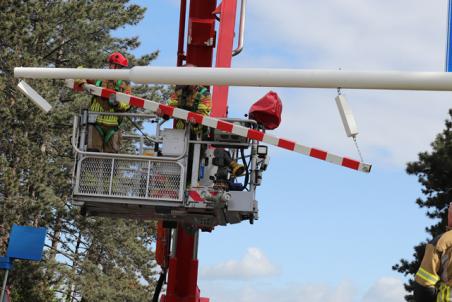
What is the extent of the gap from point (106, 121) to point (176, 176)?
3.60ft

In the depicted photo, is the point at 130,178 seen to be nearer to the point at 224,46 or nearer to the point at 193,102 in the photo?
the point at 193,102

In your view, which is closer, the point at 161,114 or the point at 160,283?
the point at 161,114

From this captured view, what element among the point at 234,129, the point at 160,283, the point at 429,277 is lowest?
the point at 160,283

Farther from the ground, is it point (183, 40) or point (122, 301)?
point (183, 40)

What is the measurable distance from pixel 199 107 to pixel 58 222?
21936mm

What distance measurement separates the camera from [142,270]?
3381 centimetres

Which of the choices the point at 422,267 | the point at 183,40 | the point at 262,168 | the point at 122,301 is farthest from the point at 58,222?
the point at 422,267

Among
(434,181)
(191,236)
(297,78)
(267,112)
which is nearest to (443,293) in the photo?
(297,78)

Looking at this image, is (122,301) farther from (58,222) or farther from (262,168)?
(262,168)

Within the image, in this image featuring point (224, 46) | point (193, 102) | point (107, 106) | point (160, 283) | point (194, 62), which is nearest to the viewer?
point (193, 102)

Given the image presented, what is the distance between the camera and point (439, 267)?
7.86 meters

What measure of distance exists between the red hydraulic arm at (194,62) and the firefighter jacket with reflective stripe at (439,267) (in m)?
4.22

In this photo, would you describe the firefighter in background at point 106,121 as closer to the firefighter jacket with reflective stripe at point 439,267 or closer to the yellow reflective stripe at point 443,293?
the firefighter jacket with reflective stripe at point 439,267

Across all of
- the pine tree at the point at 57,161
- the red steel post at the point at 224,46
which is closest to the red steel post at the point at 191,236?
the red steel post at the point at 224,46
